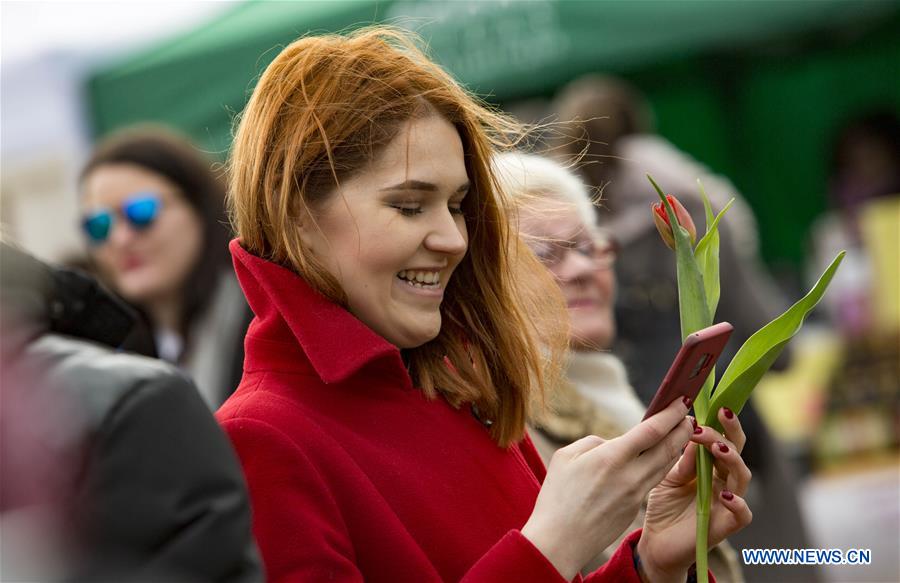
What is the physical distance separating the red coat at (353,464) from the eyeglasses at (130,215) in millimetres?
1922

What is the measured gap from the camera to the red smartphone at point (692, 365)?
1622 mm

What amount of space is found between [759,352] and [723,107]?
5318 millimetres

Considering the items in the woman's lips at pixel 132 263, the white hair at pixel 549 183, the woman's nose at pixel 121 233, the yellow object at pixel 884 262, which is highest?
the white hair at pixel 549 183

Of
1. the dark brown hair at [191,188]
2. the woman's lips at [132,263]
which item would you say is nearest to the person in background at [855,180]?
the dark brown hair at [191,188]

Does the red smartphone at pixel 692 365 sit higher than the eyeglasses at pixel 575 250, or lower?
higher

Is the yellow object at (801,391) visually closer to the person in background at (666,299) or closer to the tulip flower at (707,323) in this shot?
the person in background at (666,299)

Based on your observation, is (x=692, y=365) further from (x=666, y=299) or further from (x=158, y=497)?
(x=666, y=299)

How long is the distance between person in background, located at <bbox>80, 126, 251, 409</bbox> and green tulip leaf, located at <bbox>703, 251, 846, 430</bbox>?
208 cm

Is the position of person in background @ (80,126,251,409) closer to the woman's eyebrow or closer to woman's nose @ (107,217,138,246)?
woman's nose @ (107,217,138,246)

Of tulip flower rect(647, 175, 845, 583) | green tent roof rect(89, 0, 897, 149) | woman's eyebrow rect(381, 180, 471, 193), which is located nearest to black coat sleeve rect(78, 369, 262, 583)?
woman's eyebrow rect(381, 180, 471, 193)

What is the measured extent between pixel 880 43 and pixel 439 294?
16.7 ft

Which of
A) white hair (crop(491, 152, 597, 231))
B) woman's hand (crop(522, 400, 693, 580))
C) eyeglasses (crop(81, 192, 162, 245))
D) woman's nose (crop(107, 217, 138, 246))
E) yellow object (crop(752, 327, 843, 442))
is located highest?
white hair (crop(491, 152, 597, 231))

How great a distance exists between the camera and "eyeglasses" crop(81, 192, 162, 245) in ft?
12.1

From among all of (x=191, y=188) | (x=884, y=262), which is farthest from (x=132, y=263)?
(x=884, y=262)
